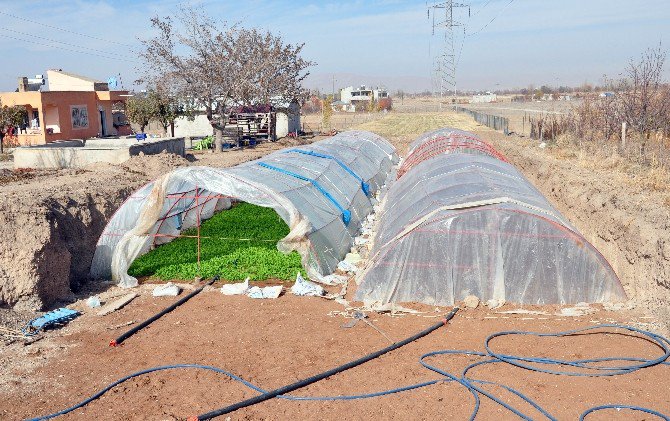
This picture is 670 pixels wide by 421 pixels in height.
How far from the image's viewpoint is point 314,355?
8.75 metres

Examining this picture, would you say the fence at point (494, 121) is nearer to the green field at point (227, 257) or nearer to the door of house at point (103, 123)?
the door of house at point (103, 123)

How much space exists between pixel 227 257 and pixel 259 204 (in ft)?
7.10

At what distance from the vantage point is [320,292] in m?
11.3

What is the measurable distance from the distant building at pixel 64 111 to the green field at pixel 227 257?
23.0 metres

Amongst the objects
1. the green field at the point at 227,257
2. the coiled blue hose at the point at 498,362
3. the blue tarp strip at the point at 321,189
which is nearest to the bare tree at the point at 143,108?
the green field at the point at 227,257

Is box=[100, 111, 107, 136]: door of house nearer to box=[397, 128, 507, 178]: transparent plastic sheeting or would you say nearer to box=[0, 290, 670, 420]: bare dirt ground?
box=[397, 128, 507, 178]: transparent plastic sheeting

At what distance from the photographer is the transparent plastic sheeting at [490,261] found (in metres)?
10.5

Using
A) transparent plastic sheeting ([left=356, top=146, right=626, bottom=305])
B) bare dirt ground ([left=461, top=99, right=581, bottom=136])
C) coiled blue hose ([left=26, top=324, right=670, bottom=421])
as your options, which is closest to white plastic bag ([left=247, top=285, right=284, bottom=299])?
transparent plastic sheeting ([left=356, top=146, right=626, bottom=305])

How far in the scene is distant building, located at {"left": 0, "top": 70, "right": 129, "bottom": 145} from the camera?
33969mm

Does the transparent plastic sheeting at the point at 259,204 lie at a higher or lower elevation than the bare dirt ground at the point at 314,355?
higher

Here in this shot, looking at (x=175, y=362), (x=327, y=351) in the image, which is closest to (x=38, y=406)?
(x=175, y=362)

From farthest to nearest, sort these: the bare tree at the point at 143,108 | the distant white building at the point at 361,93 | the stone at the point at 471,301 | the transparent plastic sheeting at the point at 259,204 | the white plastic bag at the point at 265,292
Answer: the distant white building at the point at 361,93
the bare tree at the point at 143,108
the transparent plastic sheeting at the point at 259,204
the white plastic bag at the point at 265,292
the stone at the point at 471,301

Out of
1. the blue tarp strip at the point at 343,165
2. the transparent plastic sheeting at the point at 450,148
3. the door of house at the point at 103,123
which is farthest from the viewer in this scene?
the door of house at the point at 103,123

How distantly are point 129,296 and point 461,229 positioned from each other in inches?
249
